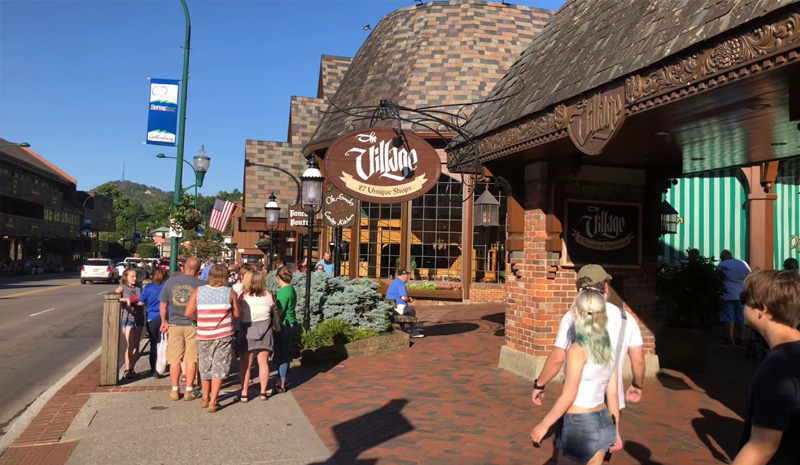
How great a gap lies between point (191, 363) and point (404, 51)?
52.8 feet

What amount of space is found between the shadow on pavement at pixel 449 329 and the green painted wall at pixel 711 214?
22.6 ft

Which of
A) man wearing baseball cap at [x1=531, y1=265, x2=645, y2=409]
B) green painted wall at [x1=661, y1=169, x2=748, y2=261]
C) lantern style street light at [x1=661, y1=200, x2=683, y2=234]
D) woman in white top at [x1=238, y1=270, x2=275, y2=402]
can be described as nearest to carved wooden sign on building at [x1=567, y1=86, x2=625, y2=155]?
man wearing baseball cap at [x1=531, y1=265, x2=645, y2=409]

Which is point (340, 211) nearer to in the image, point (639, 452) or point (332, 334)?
point (332, 334)

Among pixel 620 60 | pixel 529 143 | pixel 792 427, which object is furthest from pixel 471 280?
pixel 792 427

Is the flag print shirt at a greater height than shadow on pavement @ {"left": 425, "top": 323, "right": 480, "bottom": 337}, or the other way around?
the flag print shirt

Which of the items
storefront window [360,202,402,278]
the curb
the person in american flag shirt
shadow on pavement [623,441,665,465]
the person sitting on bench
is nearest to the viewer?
shadow on pavement [623,441,665,465]

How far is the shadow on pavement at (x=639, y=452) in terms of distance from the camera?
17.2 feet

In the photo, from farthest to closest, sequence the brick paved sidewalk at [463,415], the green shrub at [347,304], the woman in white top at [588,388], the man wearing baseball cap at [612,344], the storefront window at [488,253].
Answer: the storefront window at [488,253] < the green shrub at [347,304] < the brick paved sidewalk at [463,415] < the man wearing baseball cap at [612,344] < the woman in white top at [588,388]

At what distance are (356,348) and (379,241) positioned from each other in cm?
1037

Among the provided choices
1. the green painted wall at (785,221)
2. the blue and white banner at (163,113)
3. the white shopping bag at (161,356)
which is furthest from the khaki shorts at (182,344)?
the green painted wall at (785,221)

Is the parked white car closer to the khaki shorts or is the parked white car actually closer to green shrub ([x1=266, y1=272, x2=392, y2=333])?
green shrub ([x1=266, y1=272, x2=392, y2=333])

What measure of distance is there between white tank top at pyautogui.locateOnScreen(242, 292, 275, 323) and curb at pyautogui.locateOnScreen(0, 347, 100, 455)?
2464mm

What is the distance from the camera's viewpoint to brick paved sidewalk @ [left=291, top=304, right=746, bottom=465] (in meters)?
5.45

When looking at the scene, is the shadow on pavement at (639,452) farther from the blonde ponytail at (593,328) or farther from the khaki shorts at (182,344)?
the khaki shorts at (182,344)
